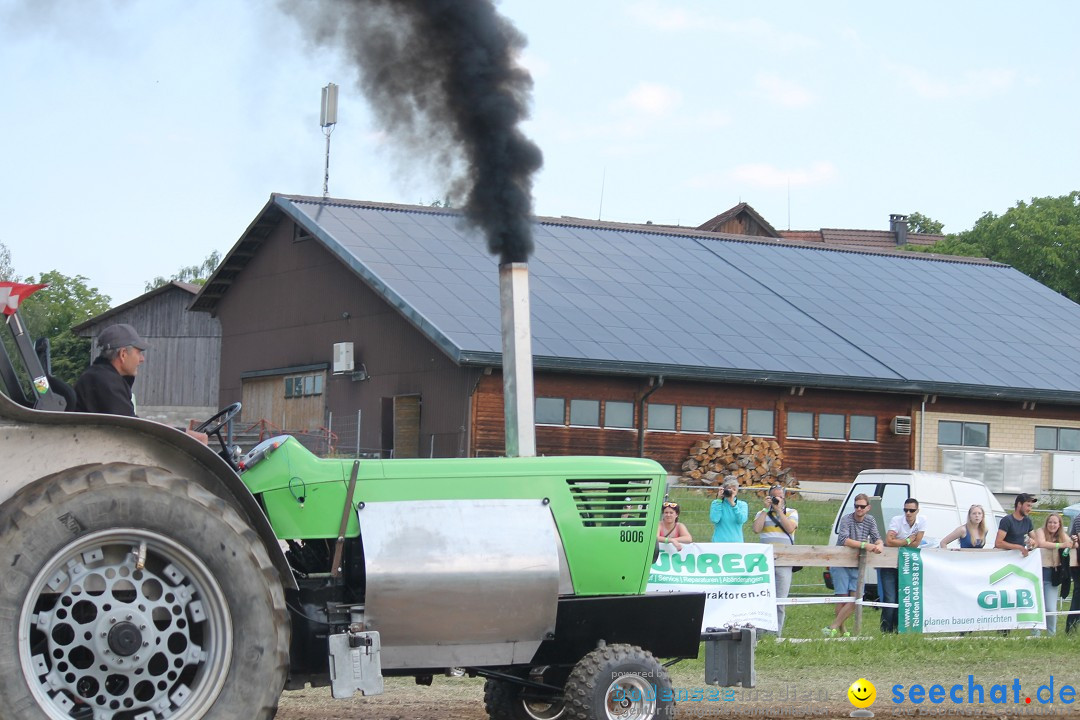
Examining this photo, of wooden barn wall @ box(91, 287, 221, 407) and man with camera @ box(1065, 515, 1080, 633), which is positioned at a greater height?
wooden barn wall @ box(91, 287, 221, 407)

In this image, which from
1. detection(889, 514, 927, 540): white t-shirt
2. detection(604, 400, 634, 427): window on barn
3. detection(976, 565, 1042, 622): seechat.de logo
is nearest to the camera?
detection(976, 565, 1042, 622): seechat.de logo

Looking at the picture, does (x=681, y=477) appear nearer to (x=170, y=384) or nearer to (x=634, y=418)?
(x=634, y=418)

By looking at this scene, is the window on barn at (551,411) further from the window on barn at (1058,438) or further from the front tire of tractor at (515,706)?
the front tire of tractor at (515,706)

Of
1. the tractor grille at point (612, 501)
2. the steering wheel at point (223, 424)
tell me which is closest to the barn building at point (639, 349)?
the tractor grille at point (612, 501)

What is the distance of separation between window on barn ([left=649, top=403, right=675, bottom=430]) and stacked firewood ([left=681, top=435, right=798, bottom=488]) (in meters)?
0.78

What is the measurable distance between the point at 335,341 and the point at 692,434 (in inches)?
343

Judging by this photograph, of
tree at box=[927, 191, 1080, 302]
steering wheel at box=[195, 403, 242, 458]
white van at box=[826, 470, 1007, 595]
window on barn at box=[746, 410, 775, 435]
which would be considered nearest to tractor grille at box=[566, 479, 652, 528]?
steering wheel at box=[195, 403, 242, 458]

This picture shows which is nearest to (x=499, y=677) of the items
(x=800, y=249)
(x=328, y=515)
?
(x=328, y=515)

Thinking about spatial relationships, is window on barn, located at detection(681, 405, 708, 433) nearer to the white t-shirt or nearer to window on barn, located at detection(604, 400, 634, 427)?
window on barn, located at detection(604, 400, 634, 427)

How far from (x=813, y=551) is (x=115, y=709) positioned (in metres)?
10.1

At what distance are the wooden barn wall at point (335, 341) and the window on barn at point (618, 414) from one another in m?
3.18

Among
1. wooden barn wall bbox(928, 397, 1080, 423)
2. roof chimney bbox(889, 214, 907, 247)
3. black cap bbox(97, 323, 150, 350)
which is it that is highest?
roof chimney bbox(889, 214, 907, 247)

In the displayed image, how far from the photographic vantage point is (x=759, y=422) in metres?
32.0

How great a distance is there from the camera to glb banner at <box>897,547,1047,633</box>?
14.9m
